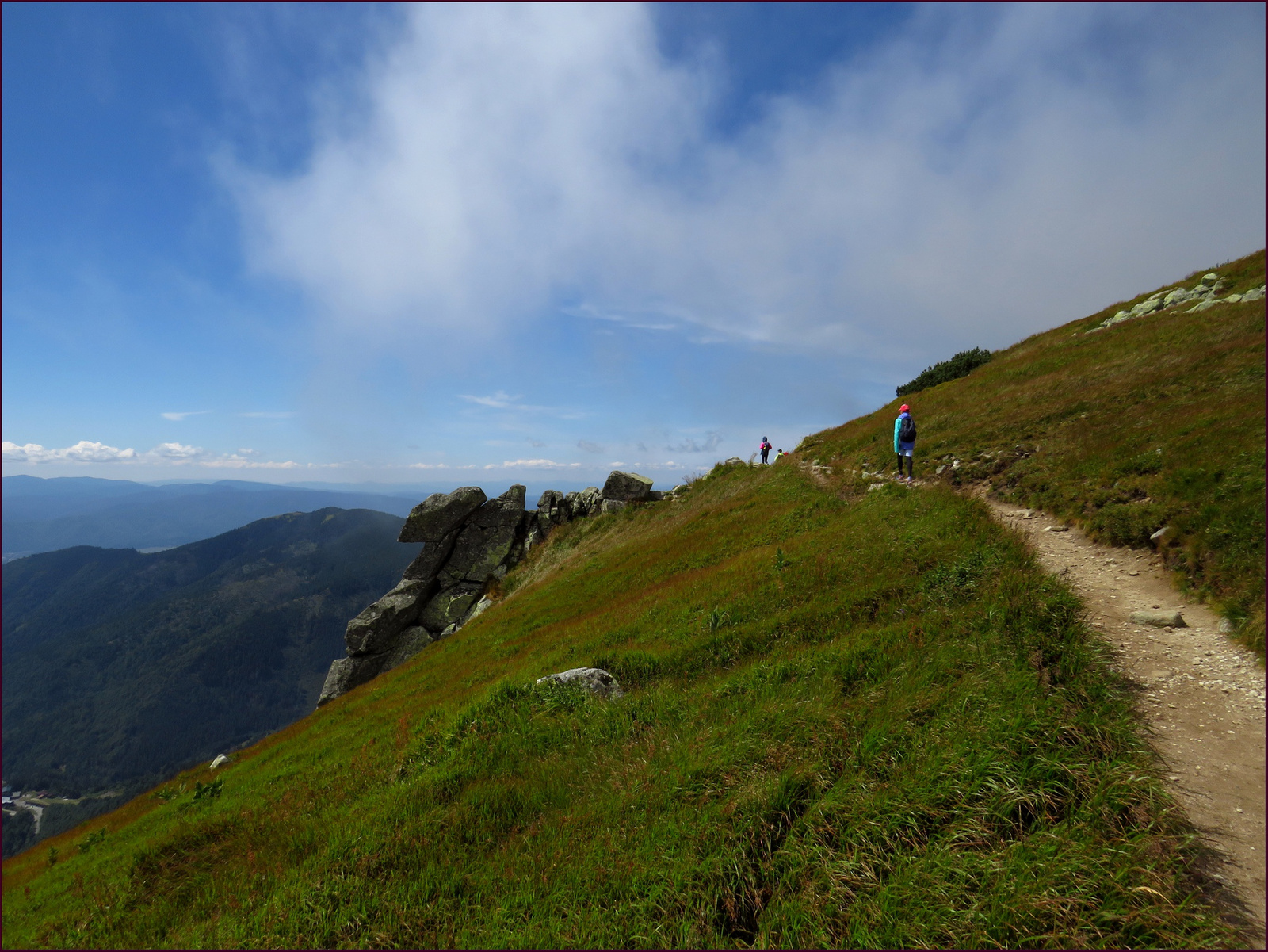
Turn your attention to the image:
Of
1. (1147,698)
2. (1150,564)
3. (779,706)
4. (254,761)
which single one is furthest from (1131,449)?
(254,761)

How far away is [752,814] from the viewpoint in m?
5.95

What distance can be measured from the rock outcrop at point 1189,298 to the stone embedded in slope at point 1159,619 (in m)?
30.0

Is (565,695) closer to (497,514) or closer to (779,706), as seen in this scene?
(779,706)

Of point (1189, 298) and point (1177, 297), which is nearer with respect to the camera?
point (1189, 298)

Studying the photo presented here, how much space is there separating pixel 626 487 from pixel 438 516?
52.8 ft

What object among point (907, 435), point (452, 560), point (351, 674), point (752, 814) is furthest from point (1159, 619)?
point (351, 674)

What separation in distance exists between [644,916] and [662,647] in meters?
6.22

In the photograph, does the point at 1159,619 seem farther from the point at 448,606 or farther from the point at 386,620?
the point at 386,620

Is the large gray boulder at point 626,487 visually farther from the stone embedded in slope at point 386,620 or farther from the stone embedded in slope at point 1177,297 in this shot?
the stone embedded in slope at point 1177,297

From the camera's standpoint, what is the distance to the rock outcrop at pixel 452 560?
1551 inches

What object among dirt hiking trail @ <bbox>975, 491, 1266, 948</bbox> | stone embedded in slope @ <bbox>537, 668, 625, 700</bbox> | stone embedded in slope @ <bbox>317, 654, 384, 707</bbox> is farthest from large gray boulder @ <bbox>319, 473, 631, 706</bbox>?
dirt hiking trail @ <bbox>975, 491, 1266, 948</bbox>

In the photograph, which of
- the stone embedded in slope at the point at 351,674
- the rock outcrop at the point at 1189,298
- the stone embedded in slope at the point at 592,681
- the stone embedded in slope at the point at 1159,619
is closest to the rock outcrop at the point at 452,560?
the stone embedded in slope at the point at 351,674

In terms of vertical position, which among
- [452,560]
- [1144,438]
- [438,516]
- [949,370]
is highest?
[949,370]

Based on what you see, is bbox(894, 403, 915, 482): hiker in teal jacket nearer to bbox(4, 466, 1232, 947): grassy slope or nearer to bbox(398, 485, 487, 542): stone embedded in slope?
bbox(4, 466, 1232, 947): grassy slope
